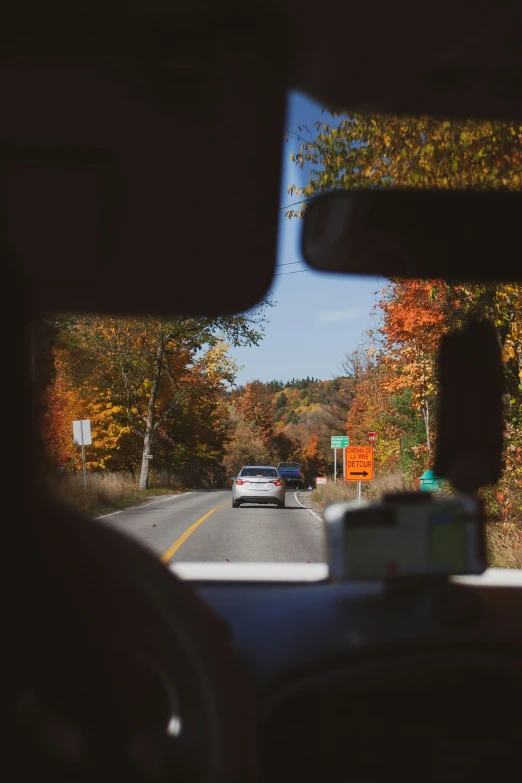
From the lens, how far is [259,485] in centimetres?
2209

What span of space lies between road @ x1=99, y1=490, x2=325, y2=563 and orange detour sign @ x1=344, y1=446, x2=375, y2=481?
6751 millimetres

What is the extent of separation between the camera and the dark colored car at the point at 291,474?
24.8m

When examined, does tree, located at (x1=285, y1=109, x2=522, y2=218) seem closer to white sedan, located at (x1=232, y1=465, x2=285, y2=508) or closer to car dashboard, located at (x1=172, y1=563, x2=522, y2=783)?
car dashboard, located at (x1=172, y1=563, x2=522, y2=783)

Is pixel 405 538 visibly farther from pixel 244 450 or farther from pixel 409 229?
pixel 244 450

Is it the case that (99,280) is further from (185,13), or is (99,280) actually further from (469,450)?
(469,450)

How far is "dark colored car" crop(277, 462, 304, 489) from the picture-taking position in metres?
24.8

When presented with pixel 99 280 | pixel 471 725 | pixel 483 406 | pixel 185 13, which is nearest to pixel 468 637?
pixel 471 725

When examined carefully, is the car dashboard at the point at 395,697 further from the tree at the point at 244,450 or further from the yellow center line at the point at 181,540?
the tree at the point at 244,450

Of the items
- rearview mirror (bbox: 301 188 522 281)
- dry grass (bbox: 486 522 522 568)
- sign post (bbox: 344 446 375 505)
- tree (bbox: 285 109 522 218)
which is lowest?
dry grass (bbox: 486 522 522 568)

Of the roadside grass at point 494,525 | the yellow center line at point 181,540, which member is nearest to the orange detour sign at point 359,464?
the roadside grass at point 494,525

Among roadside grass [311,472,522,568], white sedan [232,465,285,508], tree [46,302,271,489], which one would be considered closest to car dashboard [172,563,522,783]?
tree [46,302,271,489]

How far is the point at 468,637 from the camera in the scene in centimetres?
131

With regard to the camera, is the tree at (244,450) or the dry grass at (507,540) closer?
the dry grass at (507,540)

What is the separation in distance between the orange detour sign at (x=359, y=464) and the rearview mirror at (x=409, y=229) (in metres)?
1.84
